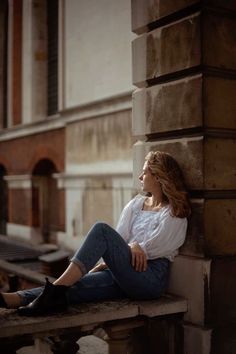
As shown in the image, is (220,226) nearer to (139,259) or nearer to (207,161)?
(207,161)

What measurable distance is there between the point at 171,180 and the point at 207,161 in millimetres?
284

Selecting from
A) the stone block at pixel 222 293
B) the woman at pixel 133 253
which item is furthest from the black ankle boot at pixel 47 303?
the stone block at pixel 222 293

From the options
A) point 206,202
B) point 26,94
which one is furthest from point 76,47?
point 206,202

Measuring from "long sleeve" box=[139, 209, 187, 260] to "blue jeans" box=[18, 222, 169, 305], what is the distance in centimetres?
10

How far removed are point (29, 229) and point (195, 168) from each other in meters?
10.2

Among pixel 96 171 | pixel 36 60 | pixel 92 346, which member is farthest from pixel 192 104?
pixel 36 60

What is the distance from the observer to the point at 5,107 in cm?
1573

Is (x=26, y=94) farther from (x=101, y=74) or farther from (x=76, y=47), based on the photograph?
(x=101, y=74)

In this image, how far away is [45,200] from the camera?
518 inches

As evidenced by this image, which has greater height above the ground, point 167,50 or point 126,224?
point 167,50

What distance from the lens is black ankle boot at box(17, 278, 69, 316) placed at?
3.06 metres

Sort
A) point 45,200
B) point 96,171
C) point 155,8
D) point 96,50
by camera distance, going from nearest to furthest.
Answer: point 155,8
point 96,171
point 96,50
point 45,200

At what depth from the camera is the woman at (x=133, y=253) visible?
10.4 feet

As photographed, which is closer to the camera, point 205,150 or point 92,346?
point 205,150
